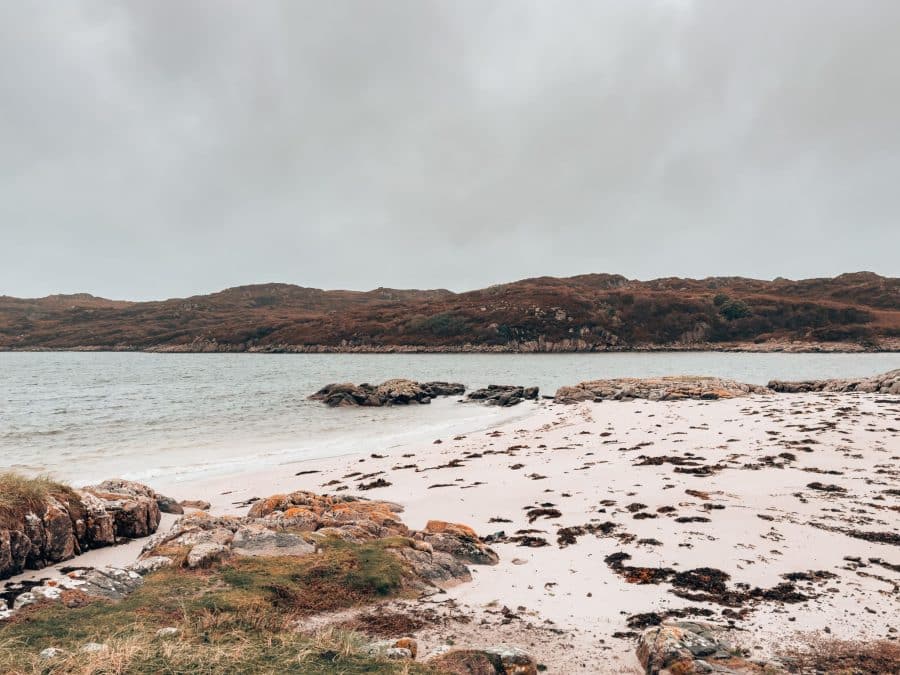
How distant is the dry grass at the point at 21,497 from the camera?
25.3 feet

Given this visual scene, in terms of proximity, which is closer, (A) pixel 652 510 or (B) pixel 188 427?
(A) pixel 652 510

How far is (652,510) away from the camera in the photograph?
1079 centimetres

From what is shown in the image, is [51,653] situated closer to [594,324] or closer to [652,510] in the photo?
[652,510]

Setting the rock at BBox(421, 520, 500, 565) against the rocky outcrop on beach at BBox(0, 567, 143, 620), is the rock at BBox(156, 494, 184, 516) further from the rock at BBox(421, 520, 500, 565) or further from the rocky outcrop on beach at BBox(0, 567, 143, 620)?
the rock at BBox(421, 520, 500, 565)

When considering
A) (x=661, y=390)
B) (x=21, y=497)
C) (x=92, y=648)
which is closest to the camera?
(x=92, y=648)

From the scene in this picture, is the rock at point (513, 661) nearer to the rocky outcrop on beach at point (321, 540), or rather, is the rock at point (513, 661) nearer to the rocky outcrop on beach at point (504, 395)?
the rocky outcrop on beach at point (321, 540)

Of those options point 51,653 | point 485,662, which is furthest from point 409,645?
point 51,653

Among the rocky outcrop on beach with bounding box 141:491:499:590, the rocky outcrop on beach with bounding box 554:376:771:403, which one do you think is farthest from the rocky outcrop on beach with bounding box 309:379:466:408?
the rocky outcrop on beach with bounding box 141:491:499:590

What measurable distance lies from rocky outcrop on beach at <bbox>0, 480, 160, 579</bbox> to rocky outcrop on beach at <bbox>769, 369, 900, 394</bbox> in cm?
3599

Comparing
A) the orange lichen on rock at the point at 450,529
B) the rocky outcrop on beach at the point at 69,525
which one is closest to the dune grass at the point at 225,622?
the orange lichen on rock at the point at 450,529

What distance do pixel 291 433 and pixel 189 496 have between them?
12.5 m

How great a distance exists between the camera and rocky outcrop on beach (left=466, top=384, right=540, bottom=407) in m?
40.2

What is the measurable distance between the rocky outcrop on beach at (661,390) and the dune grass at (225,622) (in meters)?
30.1

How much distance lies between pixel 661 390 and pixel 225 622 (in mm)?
34057
